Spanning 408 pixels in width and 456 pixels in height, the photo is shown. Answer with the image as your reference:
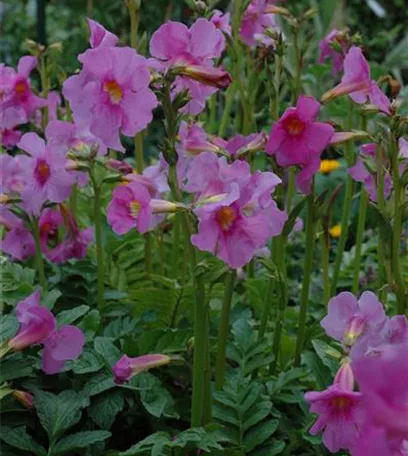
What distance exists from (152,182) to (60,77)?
501 millimetres

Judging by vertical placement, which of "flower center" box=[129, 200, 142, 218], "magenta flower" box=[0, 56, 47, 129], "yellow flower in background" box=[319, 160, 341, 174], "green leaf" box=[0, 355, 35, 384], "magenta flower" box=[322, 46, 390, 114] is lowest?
"yellow flower in background" box=[319, 160, 341, 174]

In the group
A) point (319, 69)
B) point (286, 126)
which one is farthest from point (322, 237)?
point (319, 69)

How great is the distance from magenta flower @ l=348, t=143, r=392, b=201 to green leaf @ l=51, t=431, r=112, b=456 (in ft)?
1.40

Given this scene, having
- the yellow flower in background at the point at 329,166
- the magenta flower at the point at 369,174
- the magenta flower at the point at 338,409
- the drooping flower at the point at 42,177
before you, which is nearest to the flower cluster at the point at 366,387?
the magenta flower at the point at 338,409

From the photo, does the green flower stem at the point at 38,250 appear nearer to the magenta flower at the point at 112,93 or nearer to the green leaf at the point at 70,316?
the green leaf at the point at 70,316

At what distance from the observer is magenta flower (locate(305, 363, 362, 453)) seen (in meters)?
0.81

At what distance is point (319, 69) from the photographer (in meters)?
2.46

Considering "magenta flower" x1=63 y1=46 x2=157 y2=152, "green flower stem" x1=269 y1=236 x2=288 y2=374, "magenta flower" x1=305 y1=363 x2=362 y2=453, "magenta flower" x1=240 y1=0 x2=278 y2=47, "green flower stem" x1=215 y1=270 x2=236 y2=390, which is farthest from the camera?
"magenta flower" x1=240 y1=0 x2=278 y2=47

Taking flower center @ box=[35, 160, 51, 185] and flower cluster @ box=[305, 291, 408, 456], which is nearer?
flower cluster @ box=[305, 291, 408, 456]

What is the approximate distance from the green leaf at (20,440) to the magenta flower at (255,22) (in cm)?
74

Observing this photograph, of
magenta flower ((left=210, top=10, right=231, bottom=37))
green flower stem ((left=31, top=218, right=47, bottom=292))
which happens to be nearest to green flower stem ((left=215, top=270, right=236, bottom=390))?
green flower stem ((left=31, top=218, right=47, bottom=292))

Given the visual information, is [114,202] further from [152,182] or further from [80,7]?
[80,7]

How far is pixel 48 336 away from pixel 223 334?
0.20m

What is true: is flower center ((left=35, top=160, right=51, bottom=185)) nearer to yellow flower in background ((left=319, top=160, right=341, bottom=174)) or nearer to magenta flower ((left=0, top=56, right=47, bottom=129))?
magenta flower ((left=0, top=56, right=47, bottom=129))
